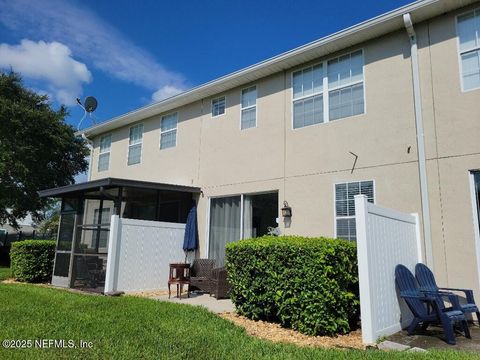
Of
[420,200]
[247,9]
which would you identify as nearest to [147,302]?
[420,200]

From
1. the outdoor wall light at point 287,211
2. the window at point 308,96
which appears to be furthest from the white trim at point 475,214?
the outdoor wall light at point 287,211

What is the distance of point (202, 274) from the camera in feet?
35.3

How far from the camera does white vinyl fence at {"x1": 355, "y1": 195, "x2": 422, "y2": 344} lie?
555 cm

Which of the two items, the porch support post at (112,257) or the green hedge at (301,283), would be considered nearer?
the green hedge at (301,283)

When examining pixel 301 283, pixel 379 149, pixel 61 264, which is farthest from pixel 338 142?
pixel 61 264

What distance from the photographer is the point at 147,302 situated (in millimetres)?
8180

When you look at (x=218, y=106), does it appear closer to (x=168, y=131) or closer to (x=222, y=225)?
(x=168, y=131)

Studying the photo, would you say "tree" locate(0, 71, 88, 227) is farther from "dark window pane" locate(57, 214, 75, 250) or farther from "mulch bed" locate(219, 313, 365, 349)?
"mulch bed" locate(219, 313, 365, 349)

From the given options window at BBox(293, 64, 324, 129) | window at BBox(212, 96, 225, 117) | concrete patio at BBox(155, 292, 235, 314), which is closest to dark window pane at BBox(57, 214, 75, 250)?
concrete patio at BBox(155, 292, 235, 314)

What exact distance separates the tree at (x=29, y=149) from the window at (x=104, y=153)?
20.4ft

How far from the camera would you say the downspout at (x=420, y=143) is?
7296 millimetres

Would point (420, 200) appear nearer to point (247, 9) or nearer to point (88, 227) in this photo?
point (247, 9)

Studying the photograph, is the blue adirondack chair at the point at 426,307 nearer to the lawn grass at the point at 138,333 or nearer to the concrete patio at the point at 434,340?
the concrete patio at the point at 434,340

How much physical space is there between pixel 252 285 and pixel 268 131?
475 centimetres
